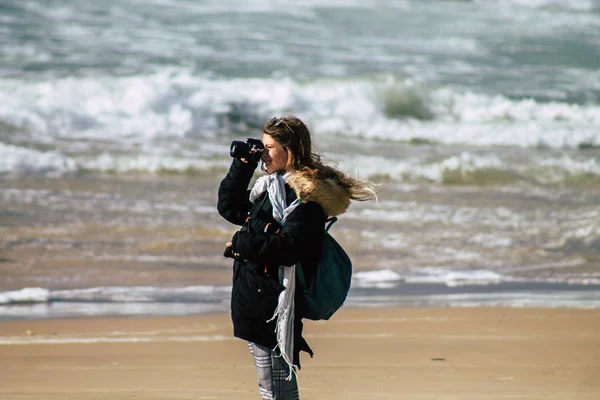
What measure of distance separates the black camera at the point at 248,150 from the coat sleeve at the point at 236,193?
40 mm

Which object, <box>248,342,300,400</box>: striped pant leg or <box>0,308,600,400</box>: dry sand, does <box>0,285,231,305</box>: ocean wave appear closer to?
<box>0,308,600,400</box>: dry sand

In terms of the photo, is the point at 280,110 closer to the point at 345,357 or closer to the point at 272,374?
the point at 345,357

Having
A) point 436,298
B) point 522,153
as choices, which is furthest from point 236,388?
point 522,153

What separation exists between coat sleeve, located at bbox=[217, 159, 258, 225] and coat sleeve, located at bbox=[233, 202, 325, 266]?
226 millimetres

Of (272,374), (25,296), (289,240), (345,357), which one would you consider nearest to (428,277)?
(345,357)

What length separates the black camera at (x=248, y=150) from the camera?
12.4ft

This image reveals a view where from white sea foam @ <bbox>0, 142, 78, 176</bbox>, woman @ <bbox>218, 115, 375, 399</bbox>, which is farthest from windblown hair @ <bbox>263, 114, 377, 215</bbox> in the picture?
white sea foam @ <bbox>0, 142, 78, 176</bbox>

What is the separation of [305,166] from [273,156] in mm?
128

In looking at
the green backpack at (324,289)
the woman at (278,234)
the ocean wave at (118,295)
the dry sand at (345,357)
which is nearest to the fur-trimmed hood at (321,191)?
the woman at (278,234)

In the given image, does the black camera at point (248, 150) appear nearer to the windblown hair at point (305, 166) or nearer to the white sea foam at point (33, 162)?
the windblown hair at point (305, 166)

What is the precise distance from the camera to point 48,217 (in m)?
11.5

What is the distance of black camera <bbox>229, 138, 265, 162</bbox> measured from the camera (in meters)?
3.79

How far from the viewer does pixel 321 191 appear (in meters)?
3.73

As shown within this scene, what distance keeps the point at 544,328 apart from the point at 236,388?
8.84ft
